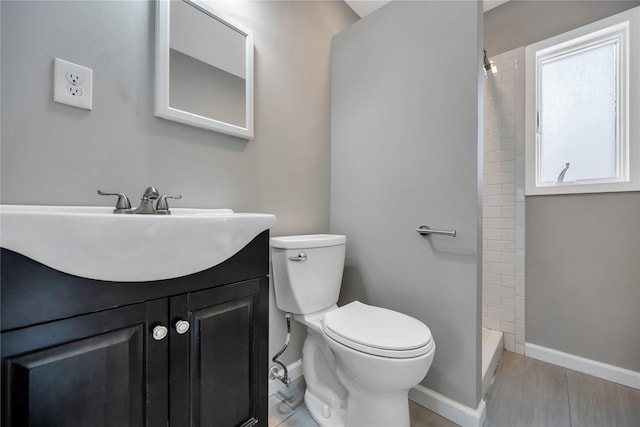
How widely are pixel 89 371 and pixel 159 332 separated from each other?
13cm

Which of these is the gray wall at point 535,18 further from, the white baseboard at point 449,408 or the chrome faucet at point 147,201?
the chrome faucet at point 147,201

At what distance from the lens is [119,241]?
0.52 metres

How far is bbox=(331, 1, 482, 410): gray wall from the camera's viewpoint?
1198 mm

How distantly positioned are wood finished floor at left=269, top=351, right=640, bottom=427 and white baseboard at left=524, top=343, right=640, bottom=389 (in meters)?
0.04

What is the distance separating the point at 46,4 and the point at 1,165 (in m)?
0.47

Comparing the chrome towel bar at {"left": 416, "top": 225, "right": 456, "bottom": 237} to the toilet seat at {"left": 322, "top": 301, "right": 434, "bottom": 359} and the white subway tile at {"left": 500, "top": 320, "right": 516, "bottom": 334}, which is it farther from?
the white subway tile at {"left": 500, "top": 320, "right": 516, "bottom": 334}

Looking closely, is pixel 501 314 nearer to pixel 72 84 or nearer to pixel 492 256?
pixel 492 256

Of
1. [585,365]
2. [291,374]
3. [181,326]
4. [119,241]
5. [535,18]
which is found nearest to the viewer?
[119,241]

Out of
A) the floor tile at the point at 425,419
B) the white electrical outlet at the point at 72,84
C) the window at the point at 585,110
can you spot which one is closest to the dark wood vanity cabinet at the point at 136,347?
the white electrical outlet at the point at 72,84

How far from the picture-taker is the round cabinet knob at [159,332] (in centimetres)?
61

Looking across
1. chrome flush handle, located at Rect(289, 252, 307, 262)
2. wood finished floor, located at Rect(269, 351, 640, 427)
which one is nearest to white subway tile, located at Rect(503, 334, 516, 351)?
wood finished floor, located at Rect(269, 351, 640, 427)

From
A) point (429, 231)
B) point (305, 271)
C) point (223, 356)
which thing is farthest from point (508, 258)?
point (223, 356)

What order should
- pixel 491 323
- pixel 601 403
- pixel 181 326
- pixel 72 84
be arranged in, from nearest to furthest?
pixel 181 326 < pixel 72 84 < pixel 601 403 < pixel 491 323

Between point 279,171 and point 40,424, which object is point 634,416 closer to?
point 279,171
